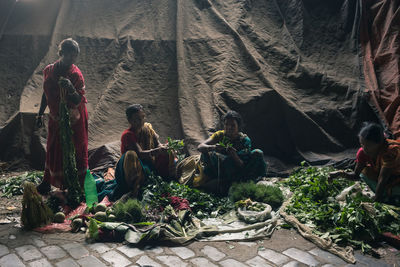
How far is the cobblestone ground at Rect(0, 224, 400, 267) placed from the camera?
303cm

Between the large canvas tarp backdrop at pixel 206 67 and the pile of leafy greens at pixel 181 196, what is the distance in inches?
74.9

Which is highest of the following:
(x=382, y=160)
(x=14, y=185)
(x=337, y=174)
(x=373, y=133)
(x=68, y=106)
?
(x=68, y=106)

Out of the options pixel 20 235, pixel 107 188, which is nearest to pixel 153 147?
pixel 107 188

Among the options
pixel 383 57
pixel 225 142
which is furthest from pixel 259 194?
pixel 383 57

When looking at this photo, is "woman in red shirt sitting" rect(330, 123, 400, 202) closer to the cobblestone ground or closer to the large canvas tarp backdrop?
the cobblestone ground

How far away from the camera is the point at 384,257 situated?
10.2ft

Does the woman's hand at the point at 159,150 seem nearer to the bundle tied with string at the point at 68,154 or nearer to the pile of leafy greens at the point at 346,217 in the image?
the bundle tied with string at the point at 68,154

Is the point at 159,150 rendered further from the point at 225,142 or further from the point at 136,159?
the point at 225,142

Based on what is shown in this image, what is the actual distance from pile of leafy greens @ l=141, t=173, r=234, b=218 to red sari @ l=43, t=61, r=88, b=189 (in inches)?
37.9

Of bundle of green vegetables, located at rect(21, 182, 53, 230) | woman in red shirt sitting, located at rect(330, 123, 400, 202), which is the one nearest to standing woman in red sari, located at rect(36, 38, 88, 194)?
bundle of green vegetables, located at rect(21, 182, 53, 230)

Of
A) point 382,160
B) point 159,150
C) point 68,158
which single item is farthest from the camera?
point 159,150

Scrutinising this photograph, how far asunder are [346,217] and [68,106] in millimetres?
3563

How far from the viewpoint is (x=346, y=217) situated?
3.51 m

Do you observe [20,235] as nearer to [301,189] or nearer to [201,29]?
[301,189]
